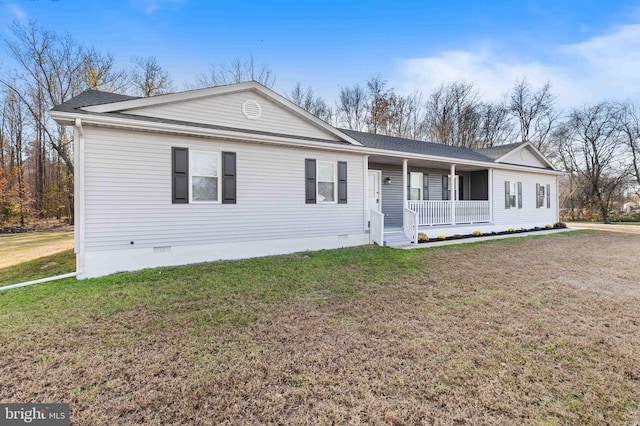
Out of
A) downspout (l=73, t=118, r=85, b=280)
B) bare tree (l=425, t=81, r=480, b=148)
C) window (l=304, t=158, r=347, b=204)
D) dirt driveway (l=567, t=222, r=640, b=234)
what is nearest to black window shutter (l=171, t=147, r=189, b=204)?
downspout (l=73, t=118, r=85, b=280)

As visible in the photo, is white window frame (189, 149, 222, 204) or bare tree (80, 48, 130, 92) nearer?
white window frame (189, 149, 222, 204)

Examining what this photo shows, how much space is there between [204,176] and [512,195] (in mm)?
13531

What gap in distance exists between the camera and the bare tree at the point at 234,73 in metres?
22.4

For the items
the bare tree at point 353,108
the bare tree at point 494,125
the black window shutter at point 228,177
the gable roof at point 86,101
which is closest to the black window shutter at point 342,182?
the black window shutter at point 228,177

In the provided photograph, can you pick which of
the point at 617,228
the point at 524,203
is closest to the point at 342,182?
the point at 524,203

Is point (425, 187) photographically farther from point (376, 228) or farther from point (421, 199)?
point (376, 228)

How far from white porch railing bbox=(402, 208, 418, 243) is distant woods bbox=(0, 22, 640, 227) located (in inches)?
672

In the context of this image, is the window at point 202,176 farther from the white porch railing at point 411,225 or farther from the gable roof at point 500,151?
the gable roof at point 500,151

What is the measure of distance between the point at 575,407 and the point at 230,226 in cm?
680

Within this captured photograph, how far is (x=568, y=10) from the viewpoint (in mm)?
9539

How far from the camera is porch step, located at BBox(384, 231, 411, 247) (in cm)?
955

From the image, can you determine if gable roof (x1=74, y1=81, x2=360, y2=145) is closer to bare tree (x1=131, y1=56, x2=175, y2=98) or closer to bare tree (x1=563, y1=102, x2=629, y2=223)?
bare tree (x1=131, y1=56, x2=175, y2=98)

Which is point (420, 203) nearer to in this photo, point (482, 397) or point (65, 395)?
point (482, 397)

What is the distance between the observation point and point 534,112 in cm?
2858
